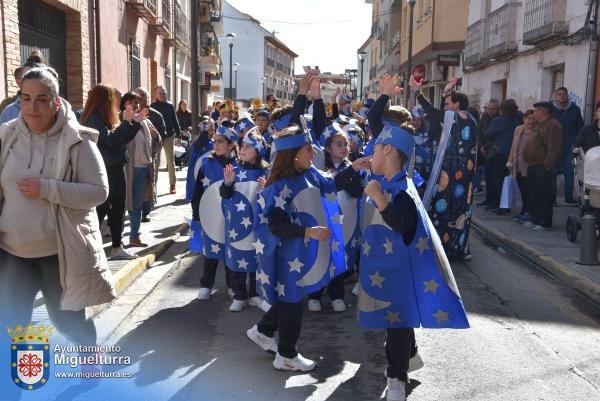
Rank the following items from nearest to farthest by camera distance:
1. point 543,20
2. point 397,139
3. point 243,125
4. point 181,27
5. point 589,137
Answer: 1. point 397,139
2. point 243,125
3. point 589,137
4. point 543,20
5. point 181,27

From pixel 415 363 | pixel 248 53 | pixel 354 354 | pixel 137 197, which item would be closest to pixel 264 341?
pixel 354 354

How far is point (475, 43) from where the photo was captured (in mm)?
21219

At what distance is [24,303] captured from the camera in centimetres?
363

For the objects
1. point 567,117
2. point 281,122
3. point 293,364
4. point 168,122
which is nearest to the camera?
point 293,364

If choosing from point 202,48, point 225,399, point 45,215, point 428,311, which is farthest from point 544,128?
point 202,48

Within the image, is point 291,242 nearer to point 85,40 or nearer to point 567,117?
point 567,117

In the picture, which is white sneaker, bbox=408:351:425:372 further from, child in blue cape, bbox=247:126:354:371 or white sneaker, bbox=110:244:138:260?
white sneaker, bbox=110:244:138:260

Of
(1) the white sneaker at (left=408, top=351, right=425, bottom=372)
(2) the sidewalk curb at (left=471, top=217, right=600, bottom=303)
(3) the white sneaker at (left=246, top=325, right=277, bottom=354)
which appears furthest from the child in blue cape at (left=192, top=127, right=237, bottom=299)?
(2) the sidewalk curb at (left=471, top=217, right=600, bottom=303)

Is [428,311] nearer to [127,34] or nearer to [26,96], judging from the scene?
[26,96]

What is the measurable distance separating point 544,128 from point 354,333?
6.10 meters

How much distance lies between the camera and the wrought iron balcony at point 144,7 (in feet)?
53.6

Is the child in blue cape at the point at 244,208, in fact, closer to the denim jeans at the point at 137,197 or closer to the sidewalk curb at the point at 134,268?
the sidewalk curb at the point at 134,268

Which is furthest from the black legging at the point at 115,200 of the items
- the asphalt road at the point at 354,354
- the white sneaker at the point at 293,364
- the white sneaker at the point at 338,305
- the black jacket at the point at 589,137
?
the black jacket at the point at 589,137

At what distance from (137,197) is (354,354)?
4208mm
